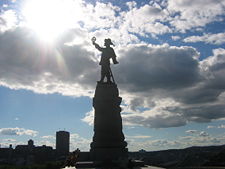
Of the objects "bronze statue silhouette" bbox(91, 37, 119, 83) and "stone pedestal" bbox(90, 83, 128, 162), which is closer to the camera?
"stone pedestal" bbox(90, 83, 128, 162)

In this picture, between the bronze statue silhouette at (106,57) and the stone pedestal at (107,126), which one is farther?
the bronze statue silhouette at (106,57)

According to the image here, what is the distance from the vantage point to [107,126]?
2211 centimetres

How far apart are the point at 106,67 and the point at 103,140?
5498 mm

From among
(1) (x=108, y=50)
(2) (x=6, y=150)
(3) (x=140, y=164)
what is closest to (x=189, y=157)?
(3) (x=140, y=164)

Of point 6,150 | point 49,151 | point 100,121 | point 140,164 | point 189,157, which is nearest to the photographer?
point 140,164

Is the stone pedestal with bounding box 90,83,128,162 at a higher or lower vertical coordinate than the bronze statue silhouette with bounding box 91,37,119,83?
lower

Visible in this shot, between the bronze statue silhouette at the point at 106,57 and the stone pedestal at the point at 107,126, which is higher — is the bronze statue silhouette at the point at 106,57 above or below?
above

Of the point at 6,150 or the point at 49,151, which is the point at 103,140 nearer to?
the point at 49,151

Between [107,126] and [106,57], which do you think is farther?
[106,57]

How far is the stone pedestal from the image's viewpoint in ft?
69.8

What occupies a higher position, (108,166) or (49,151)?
(49,151)

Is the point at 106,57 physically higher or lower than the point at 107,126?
higher

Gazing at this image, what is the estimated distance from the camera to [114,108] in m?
22.6

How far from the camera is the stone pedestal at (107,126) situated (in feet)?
69.8
